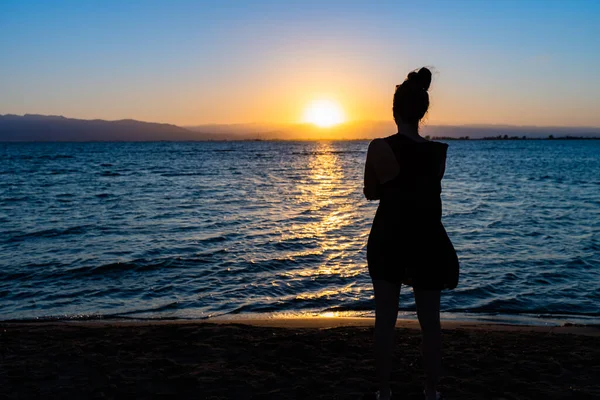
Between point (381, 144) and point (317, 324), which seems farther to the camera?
point (317, 324)

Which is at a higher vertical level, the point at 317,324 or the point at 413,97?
the point at 413,97

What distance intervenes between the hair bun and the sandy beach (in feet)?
7.87

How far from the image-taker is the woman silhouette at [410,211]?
11.1 feet

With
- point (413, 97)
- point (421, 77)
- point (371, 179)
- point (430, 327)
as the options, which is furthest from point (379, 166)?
point (430, 327)

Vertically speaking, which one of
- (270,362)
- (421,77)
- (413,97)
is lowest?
(270,362)

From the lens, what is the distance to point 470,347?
5398mm

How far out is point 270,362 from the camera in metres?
4.93

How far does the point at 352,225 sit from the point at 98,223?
25.4ft

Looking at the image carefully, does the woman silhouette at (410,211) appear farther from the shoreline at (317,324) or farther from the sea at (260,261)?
the sea at (260,261)

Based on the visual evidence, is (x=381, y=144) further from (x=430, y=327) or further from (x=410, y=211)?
(x=430, y=327)

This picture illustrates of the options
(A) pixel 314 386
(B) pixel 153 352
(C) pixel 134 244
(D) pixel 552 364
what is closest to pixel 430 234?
(A) pixel 314 386

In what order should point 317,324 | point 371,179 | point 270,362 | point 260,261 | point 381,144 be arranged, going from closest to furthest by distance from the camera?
point 381,144 → point 371,179 → point 270,362 → point 317,324 → point 260,261

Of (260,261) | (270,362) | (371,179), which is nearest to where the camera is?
(371,179)

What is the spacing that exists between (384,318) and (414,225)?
675 mm
